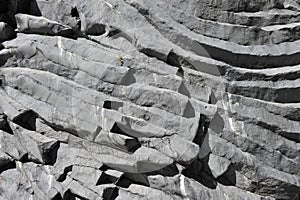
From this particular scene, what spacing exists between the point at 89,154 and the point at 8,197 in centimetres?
172

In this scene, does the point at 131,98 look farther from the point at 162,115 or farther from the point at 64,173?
the point at 64,173

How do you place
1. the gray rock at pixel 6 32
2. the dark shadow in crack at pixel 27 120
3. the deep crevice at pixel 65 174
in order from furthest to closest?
1. the gray rock at pixel 6 32
2. the dark shadow in crack at pixel 27 120
3. the deep crevice at pixel 65 174

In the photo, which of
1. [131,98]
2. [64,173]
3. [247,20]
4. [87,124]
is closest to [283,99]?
[247,20]

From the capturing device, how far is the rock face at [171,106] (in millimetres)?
7520

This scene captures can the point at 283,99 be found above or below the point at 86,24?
below

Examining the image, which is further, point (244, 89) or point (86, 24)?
point (86, 24)

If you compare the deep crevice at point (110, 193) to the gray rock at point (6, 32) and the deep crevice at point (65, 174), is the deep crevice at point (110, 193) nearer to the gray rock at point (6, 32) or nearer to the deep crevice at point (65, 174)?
the deep crevice at point (65, 174)

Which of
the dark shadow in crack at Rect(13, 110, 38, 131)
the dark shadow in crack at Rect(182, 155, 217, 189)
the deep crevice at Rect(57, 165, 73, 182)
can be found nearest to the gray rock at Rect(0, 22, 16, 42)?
the dark shadow in crack at Rect(13, 110, 38, 131)

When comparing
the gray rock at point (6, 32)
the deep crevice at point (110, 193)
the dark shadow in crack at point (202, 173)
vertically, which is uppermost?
the gray rock at point (6, 32)

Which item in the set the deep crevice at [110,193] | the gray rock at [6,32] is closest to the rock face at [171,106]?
the deep crevice at [110,193]

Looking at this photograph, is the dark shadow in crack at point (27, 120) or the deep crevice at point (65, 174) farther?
the dark shadow in crack at point (27, 120)

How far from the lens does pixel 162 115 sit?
7.56 meters

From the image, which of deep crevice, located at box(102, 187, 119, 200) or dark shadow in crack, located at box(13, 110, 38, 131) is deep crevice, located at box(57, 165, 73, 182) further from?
dark shadow in crack, located at box(13, 110, 38, 131)

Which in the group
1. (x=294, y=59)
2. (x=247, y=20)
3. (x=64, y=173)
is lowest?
(x=64, y=173)
